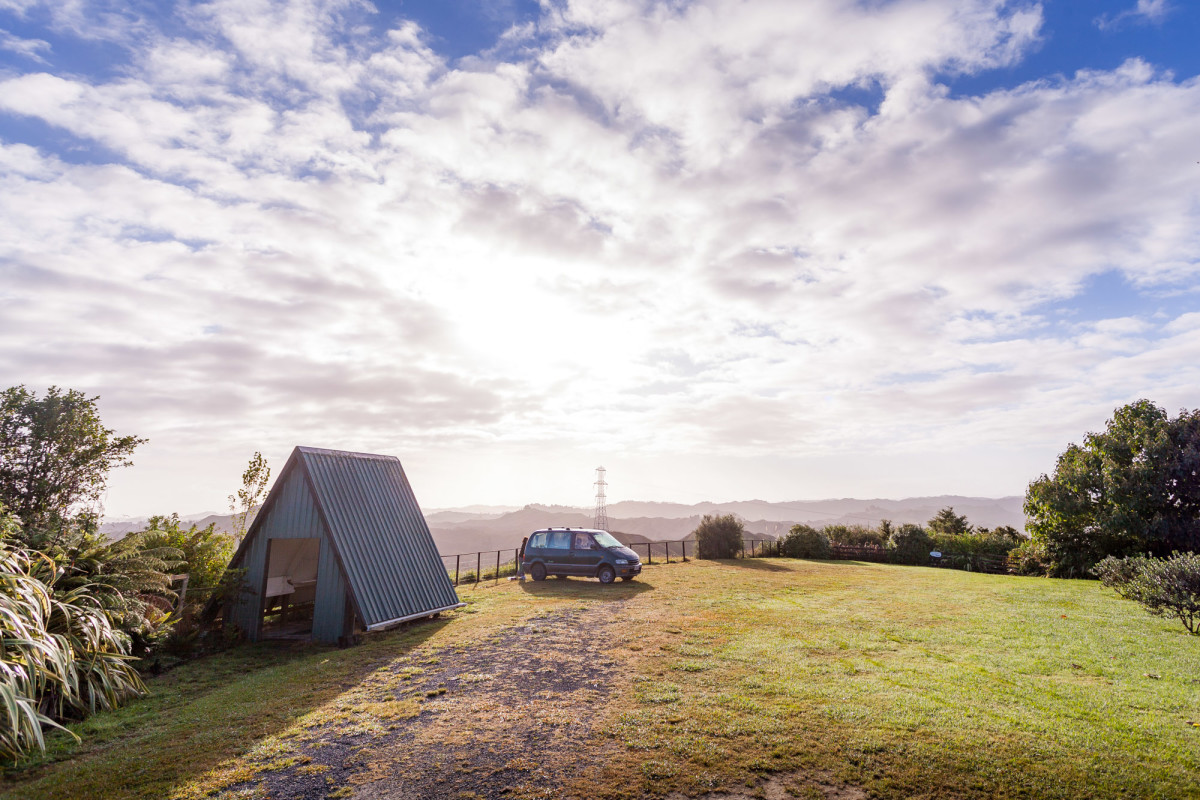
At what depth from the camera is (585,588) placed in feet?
62.4

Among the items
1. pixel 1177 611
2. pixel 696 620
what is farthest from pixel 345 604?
pixel 1177 611

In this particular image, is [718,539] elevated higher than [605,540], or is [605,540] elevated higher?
[605,540]

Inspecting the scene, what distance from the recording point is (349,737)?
665 cm

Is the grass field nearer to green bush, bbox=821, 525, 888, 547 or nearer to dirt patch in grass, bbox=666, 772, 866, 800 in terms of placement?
dirt patch in grass, bbox=666, 772, 866, 800

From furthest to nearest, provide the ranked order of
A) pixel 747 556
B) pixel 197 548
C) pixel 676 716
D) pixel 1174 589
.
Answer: pixel 747 556, pixel 197 548, pixel 1174 589, pixel 676 716

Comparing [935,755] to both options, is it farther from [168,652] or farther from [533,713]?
[168,652]

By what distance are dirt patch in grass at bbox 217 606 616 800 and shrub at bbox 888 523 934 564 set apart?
2884cm

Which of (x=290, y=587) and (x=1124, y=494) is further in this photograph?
(x=1124, y=494)

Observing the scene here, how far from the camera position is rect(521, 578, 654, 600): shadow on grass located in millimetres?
17453

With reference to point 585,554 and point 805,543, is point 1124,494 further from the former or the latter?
point 585,554

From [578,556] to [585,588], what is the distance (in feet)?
5.95

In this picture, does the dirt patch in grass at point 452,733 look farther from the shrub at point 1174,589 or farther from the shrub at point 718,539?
the shrub at point 718,539

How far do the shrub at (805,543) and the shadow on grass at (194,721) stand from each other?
88.9 ft

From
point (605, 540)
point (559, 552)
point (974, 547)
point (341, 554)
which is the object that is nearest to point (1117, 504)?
point (974, 547)
